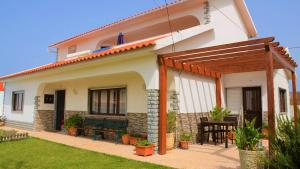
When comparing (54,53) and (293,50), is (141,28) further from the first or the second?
(54,53)

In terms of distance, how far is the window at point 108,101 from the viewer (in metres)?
11.0

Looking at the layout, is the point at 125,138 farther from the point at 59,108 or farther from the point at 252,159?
the point at 59,108

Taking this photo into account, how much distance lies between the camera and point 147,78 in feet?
26.7

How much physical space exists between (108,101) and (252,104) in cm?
709

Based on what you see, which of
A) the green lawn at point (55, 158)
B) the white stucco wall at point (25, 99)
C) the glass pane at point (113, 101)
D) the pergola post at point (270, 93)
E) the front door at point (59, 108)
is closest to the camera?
the pergola post at point (270, 93)

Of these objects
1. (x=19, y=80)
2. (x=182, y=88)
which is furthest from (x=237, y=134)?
(x=19, y=80)

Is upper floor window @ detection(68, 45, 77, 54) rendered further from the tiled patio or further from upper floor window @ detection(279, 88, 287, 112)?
upper floor window @ detection(279, 88, 287, 112)

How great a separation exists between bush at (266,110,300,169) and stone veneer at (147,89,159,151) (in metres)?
3.73

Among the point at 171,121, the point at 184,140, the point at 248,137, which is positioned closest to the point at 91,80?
the point at 171,121

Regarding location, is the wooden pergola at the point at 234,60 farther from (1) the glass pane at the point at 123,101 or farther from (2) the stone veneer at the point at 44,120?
(2) the stone veneer at the point at 44,120

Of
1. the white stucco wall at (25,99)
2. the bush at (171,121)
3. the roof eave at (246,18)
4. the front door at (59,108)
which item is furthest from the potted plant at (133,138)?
the roof eave at (246,18)

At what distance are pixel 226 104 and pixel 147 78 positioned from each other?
625 cm

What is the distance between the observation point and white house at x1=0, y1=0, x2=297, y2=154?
802 cm

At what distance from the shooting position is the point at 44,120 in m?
14.3
